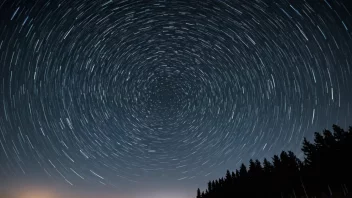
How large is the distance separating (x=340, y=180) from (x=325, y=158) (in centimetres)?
311

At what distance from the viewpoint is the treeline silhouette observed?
88.2 feet

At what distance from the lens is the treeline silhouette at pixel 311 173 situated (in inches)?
1059

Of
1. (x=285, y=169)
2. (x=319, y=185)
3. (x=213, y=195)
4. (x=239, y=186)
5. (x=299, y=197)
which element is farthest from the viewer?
(x=213, y=195)

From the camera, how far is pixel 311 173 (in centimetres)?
2895

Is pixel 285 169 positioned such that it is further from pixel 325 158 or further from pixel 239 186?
pixel 239 186

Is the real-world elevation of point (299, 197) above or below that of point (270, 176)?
below

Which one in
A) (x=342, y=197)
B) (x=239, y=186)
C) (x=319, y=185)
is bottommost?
(x=342, y=197)

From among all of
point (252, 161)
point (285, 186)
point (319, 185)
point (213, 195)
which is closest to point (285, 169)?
point (285, 186)

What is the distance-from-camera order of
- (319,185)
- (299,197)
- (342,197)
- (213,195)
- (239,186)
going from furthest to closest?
1. (213,195)
2. (239,186)
3. (299,197)
4. (319,185)
5. (342,197)

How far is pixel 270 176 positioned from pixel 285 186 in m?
3.10

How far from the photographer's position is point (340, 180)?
2638 cm

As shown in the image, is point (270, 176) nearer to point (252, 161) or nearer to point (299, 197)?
point (299, 197)

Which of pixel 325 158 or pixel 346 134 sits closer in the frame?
pixel 325 158

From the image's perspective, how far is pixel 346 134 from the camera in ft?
105
